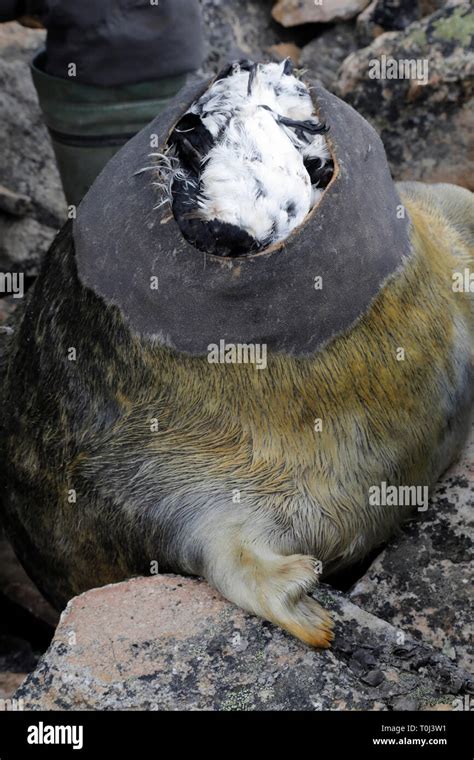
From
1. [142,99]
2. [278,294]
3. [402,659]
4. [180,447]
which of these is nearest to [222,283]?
[278,294]

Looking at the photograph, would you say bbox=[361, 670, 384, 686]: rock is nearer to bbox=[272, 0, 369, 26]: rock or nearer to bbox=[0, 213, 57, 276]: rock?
bbox=[0, 213, 57, 276]: rock

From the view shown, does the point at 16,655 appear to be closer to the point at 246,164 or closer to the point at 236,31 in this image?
the point at 246,164

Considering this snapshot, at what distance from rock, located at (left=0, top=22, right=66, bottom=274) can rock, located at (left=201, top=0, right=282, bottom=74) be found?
1071 millimetres

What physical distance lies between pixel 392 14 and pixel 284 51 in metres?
0.78

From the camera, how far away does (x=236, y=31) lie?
6.39 metres

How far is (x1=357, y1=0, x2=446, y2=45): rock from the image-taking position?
5977 mm

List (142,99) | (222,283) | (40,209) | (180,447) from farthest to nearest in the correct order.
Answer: (40,209)
(142,99)
(180,447)
(222,283)

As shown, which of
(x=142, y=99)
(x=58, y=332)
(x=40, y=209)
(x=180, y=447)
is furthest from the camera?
(x=40, y=209)

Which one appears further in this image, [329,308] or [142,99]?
[142,99]

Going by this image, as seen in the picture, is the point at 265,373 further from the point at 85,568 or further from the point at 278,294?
the point at 85,568

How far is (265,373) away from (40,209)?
10.2ft

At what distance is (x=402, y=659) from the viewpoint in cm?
256

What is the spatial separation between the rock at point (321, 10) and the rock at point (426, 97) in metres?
1.36

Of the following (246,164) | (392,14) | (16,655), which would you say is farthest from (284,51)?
(246,164)
